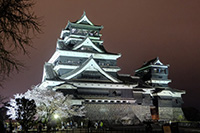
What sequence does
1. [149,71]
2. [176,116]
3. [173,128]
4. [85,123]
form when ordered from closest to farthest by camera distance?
[173,128]
[85,123]
[176,116]
[149,71]

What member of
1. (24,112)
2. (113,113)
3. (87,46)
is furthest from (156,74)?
(24,112)

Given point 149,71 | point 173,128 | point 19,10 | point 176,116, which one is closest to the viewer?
point 19,10

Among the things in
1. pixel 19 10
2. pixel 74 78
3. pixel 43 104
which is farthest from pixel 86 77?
pixel 19 10

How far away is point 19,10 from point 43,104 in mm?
22522

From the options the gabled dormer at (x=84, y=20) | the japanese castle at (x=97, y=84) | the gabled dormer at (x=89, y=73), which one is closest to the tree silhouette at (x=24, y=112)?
the japanese castle at (x=97, y=84)

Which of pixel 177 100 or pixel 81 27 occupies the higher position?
pixel 81 27

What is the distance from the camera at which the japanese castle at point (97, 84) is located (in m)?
34.5

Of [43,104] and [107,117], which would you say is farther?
[107,117]

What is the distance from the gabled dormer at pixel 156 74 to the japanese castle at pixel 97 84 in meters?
2.81

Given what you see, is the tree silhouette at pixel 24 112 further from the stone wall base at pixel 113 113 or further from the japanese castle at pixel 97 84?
the stone wall base at pixel 113 113

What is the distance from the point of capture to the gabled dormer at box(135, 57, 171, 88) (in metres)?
50.4

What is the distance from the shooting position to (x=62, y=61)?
37938mm

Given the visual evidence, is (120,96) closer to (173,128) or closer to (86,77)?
(86,77)

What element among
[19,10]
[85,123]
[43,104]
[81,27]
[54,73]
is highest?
[81,27]
